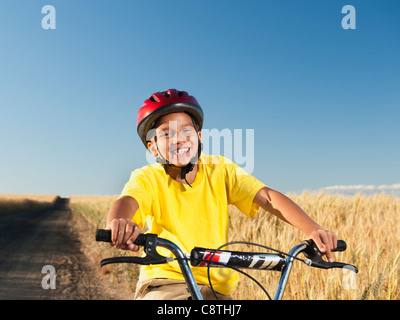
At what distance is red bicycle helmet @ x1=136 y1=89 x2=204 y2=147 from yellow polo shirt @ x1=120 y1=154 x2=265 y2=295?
302mm

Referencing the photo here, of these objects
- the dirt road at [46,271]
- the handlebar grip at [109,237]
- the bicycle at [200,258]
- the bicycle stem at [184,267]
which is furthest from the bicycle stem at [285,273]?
the dirt road at [46,271]

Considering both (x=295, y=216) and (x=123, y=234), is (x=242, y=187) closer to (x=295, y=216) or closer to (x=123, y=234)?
(x=295, y=216)

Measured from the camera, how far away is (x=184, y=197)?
2322 millimetres

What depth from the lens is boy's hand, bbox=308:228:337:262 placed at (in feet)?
5.97

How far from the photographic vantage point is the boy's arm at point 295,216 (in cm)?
184

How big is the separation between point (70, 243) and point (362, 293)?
38.1 ft

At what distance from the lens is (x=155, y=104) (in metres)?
2.54

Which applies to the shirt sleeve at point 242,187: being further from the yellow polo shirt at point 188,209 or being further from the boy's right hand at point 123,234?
the boy's right hand at point 123,234

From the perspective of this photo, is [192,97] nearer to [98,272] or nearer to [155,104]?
[155,104]

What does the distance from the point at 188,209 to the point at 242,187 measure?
461mm

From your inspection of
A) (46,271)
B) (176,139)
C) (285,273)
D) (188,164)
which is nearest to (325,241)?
(285,273)

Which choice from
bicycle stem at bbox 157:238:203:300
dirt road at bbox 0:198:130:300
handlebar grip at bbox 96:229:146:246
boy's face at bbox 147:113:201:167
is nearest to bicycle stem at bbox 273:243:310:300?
bicycle stem at bbox 157:238:203:300

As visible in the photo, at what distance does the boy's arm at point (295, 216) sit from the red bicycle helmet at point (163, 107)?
2.34 ft
